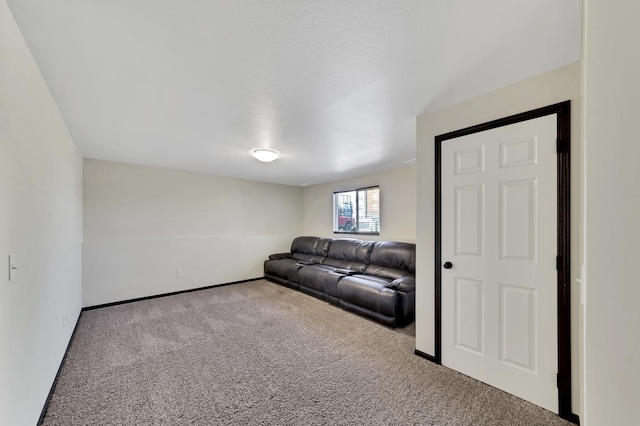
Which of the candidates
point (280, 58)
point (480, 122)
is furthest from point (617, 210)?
point (480, 122)

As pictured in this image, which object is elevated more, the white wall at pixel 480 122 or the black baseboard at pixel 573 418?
the white wall at pixel 480 122

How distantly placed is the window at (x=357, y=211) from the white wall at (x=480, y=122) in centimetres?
259

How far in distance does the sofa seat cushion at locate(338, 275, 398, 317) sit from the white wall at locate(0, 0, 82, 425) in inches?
114

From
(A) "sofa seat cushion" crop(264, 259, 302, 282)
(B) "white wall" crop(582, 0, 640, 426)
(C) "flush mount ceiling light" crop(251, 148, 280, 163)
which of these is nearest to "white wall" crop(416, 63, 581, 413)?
(B) "white wall" crop(582, 0, 640, 426)

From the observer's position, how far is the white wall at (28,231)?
116cm

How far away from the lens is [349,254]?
481cm

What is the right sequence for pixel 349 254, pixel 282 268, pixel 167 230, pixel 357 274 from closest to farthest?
pixel 357 274, pixel 167 230, pixel 349 254, pixel 282 268

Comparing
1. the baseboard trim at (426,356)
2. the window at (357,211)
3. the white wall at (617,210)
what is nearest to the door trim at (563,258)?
the baseboard trim at (426,356)

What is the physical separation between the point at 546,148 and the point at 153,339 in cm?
392

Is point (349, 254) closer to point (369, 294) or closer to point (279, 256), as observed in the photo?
point (369, 294)

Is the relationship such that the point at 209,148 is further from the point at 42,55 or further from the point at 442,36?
the point at 442,36

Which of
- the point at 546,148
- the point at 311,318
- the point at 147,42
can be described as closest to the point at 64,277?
the point at 147,42

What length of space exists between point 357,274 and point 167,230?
11.0 feet

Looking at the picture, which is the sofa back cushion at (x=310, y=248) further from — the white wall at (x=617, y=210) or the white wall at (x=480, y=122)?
the white wall at (x=617, y=210)
